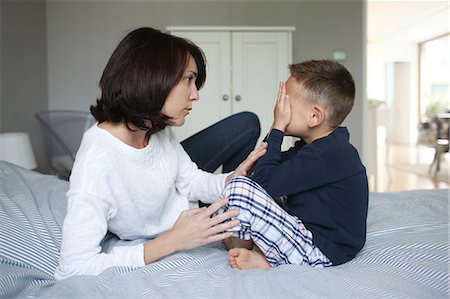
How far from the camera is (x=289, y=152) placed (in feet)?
4.22

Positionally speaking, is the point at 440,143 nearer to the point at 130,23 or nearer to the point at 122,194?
the point at 130,23

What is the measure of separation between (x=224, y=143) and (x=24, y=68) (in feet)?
7.87

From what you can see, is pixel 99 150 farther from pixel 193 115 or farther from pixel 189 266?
pixel 193 115

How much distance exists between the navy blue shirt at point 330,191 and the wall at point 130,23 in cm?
305

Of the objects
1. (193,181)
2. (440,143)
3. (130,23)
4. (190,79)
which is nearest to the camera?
(190,79)

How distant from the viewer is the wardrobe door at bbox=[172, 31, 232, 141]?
10.5 ft

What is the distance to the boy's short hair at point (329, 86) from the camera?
46.9 inches

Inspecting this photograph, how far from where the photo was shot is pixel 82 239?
88 cm

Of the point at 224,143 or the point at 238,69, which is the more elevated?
the point at 238,69

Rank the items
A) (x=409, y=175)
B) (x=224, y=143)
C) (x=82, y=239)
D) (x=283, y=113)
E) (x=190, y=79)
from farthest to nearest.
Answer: (x=409, y=175)
(x=224, y=143)
(x=283, y=113)
(x=190, y=79)
(x=82, y=239)

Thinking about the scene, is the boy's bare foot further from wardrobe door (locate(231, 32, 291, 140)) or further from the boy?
wardrobe door (locate(231, 32, 291, 140))

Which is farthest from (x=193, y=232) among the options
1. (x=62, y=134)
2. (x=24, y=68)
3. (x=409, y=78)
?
(x=409, y=78)

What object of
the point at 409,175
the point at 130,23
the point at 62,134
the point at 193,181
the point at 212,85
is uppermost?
the point at 130,23

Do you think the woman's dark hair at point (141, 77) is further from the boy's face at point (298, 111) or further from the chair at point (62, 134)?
the chair at point (62, 134)
